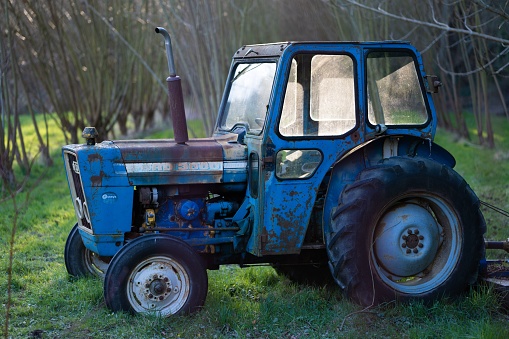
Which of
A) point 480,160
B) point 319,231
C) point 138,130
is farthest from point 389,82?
point 138,130

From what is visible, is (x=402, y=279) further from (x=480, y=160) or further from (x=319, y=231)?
(x=480, y=160)

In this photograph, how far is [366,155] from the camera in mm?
5340

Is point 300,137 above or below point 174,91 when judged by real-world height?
below

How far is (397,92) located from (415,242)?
1.14m

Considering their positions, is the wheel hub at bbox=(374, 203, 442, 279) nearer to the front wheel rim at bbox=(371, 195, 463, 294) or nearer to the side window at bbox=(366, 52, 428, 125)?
the front wheel rim at bbox=(371, 195, 463, 294)

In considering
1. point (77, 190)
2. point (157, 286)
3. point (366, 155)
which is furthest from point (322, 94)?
point (77, 190)

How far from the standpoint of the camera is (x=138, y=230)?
541 centimetres

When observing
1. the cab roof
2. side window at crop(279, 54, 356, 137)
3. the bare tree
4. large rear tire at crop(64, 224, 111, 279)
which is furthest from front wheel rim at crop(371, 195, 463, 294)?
the bare tree

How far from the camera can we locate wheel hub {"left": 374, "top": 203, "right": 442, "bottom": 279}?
522 cm

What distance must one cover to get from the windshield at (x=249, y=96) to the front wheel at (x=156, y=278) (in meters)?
1.12

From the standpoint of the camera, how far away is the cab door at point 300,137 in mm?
5082

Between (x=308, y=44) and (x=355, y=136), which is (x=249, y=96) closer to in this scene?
(x=308, y=44)

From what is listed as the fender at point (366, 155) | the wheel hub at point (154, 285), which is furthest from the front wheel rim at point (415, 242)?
the wheel hub at point (154, 285)

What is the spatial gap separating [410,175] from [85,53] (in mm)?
11250
